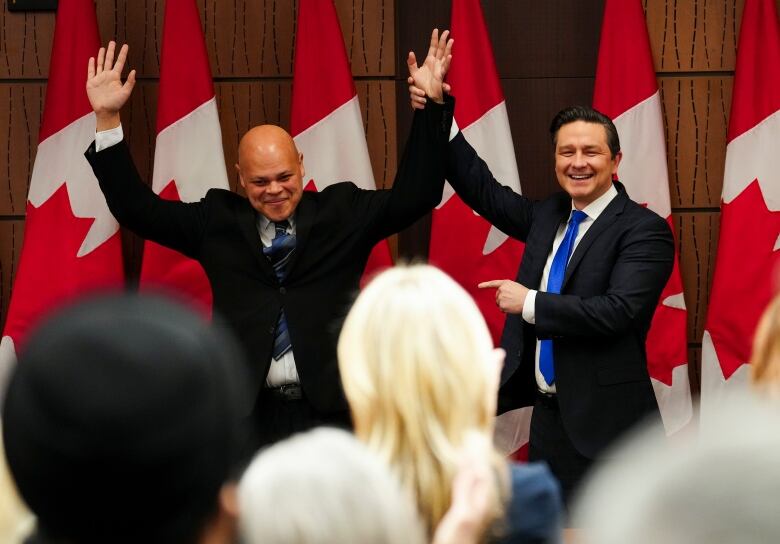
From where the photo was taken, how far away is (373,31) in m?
4.51

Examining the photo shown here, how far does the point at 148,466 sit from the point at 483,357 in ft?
2.24

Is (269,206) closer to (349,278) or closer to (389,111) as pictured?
(349,278)

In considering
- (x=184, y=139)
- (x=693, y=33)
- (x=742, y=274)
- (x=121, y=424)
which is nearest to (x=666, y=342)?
(x=742, y=274)

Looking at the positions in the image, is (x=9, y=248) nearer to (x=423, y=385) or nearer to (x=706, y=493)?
(x=423, y=385)

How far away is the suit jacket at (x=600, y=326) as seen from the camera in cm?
336

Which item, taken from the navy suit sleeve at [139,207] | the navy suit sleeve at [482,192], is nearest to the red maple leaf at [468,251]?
the navy suit sleeve at [482,192]

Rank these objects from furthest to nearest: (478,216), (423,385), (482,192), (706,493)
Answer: (478,216) → (482,192) → (423,385) → (706,493)

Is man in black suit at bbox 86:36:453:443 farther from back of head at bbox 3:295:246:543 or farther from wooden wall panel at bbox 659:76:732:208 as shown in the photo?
back of head at bbox 3:295:246:543

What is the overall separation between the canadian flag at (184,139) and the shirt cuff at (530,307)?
4.77ft

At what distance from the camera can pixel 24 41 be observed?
14.8 feet

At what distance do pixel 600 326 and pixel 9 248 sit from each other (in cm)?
263

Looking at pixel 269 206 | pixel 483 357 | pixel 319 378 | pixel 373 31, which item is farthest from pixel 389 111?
pixel 483 357

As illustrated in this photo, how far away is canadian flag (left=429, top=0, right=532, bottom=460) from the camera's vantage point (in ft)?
14.3

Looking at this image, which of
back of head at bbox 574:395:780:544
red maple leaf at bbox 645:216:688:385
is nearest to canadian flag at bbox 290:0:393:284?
red maple leaf at bbox 645:216:688:385
